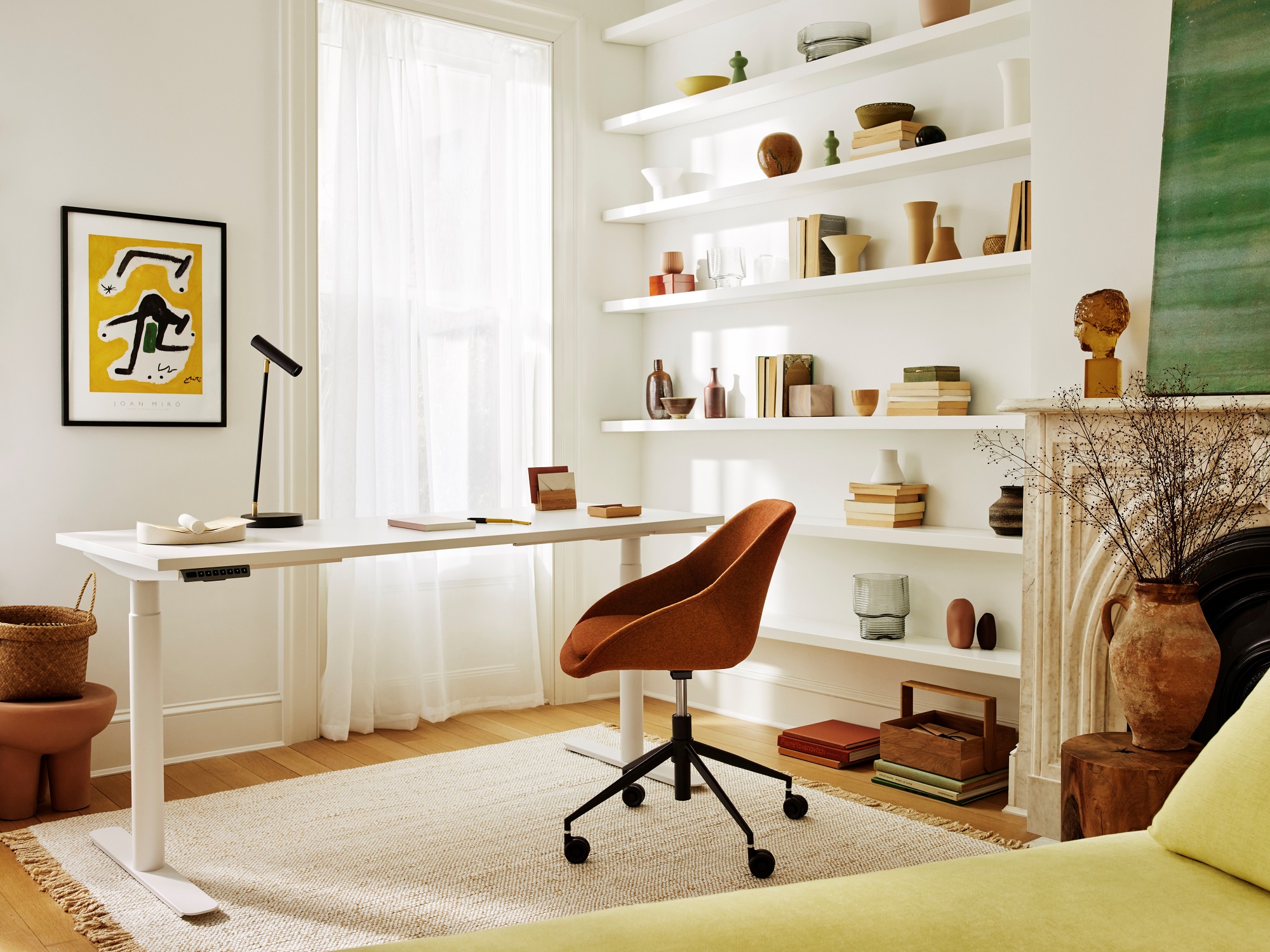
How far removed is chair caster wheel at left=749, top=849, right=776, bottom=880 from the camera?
2771mm

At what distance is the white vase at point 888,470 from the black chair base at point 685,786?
1111mm

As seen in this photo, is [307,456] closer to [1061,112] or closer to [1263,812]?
[1061,112]

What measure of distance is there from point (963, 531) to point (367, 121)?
2612 millimetres

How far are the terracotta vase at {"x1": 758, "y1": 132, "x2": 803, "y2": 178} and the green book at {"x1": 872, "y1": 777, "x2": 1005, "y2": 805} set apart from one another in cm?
218

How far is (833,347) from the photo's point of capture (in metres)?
4.23

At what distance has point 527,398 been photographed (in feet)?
15.4

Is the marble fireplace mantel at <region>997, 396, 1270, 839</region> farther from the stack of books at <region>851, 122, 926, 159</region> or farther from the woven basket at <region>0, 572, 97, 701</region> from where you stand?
the woven basket at <region>0, 572, 97, 701</region>

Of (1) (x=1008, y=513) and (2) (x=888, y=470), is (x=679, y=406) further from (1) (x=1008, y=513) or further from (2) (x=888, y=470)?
(1) (x=1008, y=513)

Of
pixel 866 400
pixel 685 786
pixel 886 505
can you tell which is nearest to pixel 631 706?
pixel 685 786

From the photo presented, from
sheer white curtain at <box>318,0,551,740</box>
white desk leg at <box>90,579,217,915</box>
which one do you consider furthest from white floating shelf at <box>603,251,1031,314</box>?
white desk leg at <box>90,579,217,915</box>

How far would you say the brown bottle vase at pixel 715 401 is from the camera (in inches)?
178

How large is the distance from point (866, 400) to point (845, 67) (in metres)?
1.16

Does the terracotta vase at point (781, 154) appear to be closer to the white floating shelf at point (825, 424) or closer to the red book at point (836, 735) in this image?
the white floating shelf at point (825, 424)

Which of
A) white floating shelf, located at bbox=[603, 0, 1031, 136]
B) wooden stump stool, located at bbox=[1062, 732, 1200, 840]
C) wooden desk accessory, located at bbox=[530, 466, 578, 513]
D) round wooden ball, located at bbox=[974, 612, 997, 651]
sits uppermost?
white floating shelf, located at bbox=[603, 0, 1031, 136]
